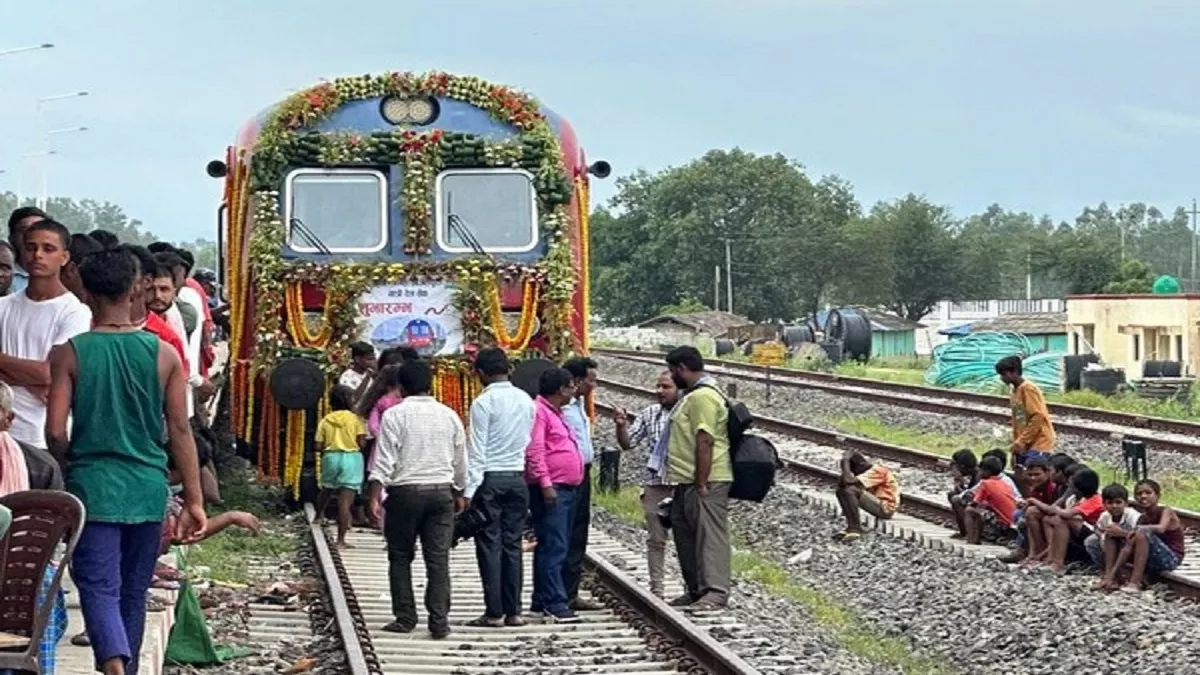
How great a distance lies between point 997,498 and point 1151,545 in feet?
8.68

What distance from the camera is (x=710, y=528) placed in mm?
12109

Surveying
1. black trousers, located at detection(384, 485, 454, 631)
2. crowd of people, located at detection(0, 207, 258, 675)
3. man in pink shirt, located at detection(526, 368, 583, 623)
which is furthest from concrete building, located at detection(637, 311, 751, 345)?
crowd of people, located at detection(0, 207, 258, 675)

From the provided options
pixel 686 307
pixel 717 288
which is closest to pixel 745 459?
pixel 686 307

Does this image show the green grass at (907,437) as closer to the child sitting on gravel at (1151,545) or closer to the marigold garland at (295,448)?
the marigold garland at (295,448)

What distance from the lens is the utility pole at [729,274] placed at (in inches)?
3627

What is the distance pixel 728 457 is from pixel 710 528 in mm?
442

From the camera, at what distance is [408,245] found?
16.2 metres

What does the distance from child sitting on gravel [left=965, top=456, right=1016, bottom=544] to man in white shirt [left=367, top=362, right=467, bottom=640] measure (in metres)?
6.05

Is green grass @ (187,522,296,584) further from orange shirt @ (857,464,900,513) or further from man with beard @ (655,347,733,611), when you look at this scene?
orange shirt @ (857,464,900,513)

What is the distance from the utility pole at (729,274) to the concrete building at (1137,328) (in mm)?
45842

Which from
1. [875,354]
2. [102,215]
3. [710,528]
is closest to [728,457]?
[710,528]

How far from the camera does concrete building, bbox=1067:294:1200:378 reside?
1663 inches

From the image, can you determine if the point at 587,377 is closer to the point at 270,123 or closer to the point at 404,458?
the point at 404,458

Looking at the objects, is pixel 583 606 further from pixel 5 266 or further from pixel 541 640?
pixel 5 266
